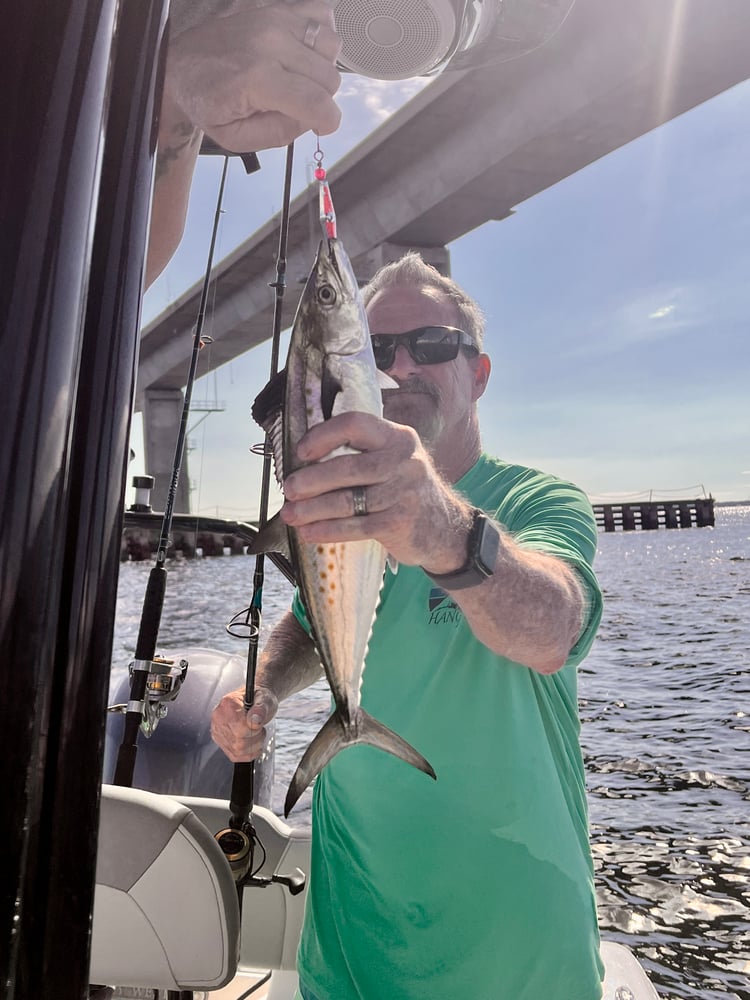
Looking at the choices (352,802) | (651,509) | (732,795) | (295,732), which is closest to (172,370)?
(295,732)

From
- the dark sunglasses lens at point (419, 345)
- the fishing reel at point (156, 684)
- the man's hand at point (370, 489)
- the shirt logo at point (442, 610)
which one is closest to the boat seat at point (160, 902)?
the shirt logo at point (442, 610)

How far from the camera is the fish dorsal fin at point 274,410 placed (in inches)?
51.5

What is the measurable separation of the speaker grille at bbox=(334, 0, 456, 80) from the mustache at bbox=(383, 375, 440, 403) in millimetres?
1480

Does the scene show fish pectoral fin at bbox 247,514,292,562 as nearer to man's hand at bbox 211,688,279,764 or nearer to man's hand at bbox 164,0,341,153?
man's hand at bbox 164,0,341,153

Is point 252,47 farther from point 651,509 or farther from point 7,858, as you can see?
point 651,509

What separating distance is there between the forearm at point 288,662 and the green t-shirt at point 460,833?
0.56 metres

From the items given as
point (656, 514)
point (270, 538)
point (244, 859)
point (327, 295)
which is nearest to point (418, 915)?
point (244, 859)

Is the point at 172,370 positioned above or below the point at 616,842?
above

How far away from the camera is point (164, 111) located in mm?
971

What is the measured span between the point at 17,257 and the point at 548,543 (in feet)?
6.43

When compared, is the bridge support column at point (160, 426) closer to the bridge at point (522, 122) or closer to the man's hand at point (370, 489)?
the bridge at point (522, 122)

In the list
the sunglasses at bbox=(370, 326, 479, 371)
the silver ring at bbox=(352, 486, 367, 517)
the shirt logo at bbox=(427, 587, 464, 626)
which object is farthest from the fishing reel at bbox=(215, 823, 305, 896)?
the silver ring at bbox=(352, 486, 367, 517)

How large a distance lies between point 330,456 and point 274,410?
0.49 feet

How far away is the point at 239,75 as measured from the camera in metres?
0.86
